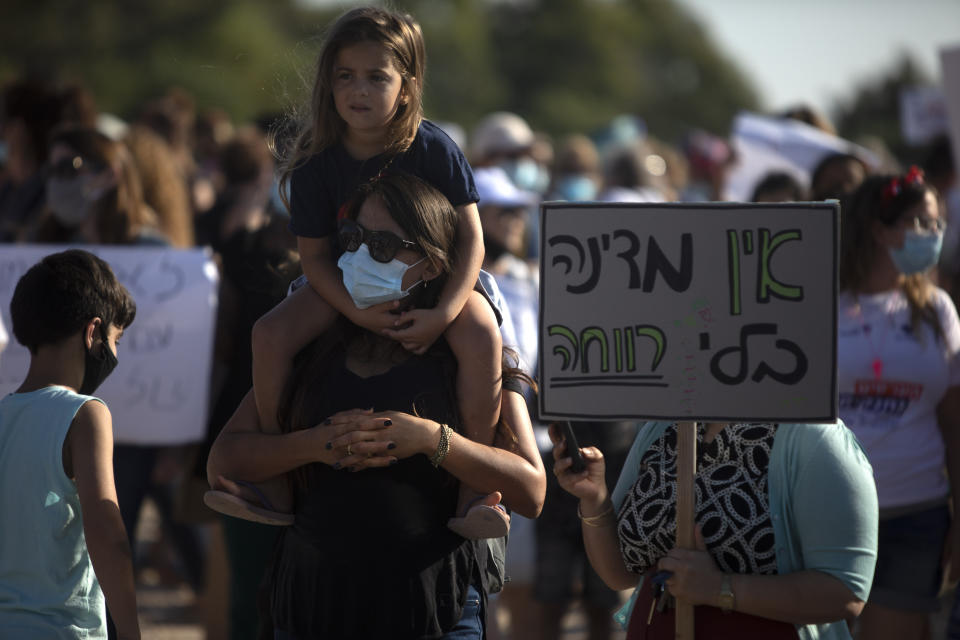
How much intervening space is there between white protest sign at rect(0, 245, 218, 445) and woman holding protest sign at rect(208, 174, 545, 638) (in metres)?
2.04

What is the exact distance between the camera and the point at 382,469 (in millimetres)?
2861

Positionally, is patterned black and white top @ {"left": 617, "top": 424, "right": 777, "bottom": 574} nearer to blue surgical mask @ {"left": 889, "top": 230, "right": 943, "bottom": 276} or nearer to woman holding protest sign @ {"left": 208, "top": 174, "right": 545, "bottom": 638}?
woman holding protest sign @ {"left": 208, "top": 174, "right": 545, "bottom": 638}

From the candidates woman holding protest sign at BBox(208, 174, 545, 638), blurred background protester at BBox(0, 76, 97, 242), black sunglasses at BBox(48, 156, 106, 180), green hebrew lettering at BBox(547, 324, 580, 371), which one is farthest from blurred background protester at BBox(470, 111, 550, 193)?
green hebrew lettering at BBox(547, 324, 580, 371)

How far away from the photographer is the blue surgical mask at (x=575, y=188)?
9.59 m

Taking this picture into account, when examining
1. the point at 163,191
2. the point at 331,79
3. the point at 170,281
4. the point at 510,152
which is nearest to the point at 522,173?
the point at 510,152

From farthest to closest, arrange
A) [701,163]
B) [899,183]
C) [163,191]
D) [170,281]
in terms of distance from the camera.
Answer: [701,163], [163,191], [170,281], [899,183]

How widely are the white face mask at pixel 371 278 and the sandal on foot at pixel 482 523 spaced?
0.53m

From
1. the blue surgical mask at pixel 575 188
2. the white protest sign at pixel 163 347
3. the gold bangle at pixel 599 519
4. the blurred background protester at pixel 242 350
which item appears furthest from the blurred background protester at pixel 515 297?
the blue surgical mask at pixel 575 188

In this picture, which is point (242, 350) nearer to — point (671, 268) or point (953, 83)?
point (671, 268)

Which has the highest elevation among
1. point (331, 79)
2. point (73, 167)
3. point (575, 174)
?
point (575, 174)

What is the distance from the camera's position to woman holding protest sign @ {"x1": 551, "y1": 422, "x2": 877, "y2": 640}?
273 centimetres

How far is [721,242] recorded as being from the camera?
279cm

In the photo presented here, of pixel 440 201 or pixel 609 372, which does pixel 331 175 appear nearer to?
pixel 440 201

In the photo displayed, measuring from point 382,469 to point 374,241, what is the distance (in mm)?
537
